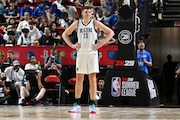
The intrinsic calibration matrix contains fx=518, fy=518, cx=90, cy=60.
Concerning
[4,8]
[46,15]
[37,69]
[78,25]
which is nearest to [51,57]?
[37,69]

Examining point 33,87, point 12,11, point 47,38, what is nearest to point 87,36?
point 33,87

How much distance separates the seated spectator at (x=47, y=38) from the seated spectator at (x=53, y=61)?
4.19ft

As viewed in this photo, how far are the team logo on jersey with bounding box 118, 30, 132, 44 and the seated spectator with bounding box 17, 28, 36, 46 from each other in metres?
5.00

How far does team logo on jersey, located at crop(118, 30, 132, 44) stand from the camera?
1423 cm

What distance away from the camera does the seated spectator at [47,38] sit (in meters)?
18.2

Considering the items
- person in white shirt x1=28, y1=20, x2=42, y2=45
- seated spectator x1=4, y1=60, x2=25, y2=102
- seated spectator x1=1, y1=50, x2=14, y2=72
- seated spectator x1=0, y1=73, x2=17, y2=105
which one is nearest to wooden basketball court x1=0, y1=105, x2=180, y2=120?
seated spectator x1=0, y1=73, x2=17, y2=105

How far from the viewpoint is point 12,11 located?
22.7 metres

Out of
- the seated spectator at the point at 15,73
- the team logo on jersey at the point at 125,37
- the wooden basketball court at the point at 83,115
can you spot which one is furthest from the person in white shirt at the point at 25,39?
the wooden basketball court at the point at 83,115

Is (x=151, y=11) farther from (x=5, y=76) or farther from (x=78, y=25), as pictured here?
(x=78, y=25)

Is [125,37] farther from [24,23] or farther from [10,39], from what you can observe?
[24,23]

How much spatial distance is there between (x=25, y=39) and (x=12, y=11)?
4.24m

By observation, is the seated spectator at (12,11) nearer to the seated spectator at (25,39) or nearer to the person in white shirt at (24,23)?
the person in white shirt at (24,23)

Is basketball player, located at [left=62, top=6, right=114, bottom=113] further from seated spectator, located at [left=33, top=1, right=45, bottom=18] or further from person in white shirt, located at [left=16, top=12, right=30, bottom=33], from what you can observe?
seated spectator, located at [left=33, top=1, right=45, bottom=18]

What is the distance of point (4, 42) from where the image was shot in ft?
62.7
